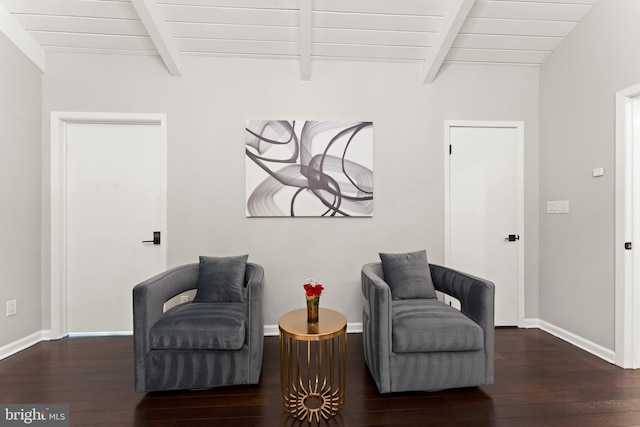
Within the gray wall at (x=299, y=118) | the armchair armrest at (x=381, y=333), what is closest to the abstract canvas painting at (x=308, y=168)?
the gray wall at (x=299, y=118)

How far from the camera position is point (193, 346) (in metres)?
1.93

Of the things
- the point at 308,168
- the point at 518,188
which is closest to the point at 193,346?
the point at 308,168

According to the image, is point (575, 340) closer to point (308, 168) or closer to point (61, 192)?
point (308, 168)

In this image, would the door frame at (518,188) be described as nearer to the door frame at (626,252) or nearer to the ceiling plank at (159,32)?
the door frame at (626,252)

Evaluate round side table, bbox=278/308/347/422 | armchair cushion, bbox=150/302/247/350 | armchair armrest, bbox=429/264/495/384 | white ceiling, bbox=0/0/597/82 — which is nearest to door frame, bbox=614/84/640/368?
white ceiling, bbox=0/0/597/82

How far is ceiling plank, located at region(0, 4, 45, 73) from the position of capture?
249 centimetres

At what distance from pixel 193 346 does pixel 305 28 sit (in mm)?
2536

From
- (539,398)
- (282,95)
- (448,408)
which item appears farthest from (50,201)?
(539,398)

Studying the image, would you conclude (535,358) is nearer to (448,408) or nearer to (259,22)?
(448,408)

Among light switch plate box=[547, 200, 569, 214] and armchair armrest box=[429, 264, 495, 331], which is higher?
light switch plate box=[547, 200, 569, 214]

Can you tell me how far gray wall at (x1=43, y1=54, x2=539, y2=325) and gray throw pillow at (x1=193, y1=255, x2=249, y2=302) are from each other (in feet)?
1.52

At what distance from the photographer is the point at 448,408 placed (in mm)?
1835

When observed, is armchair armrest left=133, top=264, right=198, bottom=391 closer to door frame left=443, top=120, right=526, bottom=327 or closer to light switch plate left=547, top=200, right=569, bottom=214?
door frame left=443, top=120, right=526, bottom=327

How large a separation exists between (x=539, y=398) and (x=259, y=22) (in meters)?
3.51
